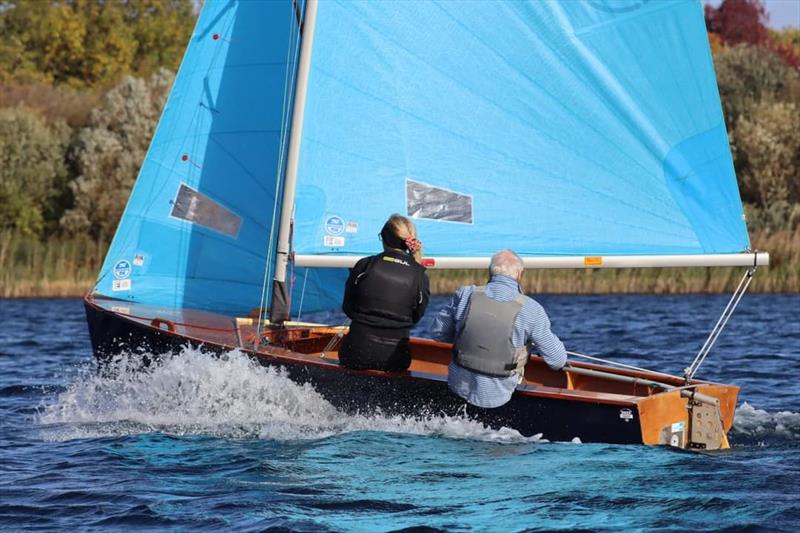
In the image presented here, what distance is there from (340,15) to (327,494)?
5.12m

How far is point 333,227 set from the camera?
35.4ft

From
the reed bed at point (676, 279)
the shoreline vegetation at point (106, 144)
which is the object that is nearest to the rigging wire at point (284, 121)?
the reed bed at point (676, 279)

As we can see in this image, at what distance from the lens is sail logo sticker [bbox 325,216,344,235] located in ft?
35.4

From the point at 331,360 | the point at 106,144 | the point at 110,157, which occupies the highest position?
the point at 106,144

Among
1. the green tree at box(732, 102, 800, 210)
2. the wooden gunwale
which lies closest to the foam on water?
the wooden gunwale

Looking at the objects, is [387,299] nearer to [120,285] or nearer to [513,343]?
[513,343]

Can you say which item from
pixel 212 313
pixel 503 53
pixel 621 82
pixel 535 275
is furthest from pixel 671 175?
pixel 535 275

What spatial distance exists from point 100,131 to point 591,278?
16202mm

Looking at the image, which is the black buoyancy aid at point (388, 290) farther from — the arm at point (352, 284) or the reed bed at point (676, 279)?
the reed bed at point (676, 279)

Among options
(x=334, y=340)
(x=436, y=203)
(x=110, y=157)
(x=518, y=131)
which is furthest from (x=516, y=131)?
(x=110, y=157)

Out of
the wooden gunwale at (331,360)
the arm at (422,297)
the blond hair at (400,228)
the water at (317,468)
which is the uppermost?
the blond hair at (400,228)

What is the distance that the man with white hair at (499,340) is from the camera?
861cm

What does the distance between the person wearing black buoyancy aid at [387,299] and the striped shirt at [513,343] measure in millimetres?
562

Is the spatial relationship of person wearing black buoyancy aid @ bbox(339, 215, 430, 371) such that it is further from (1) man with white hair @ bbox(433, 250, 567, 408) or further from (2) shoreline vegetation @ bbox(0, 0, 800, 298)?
(2) shoreline vegetation @ bbox(0, 0, 800, 298)
